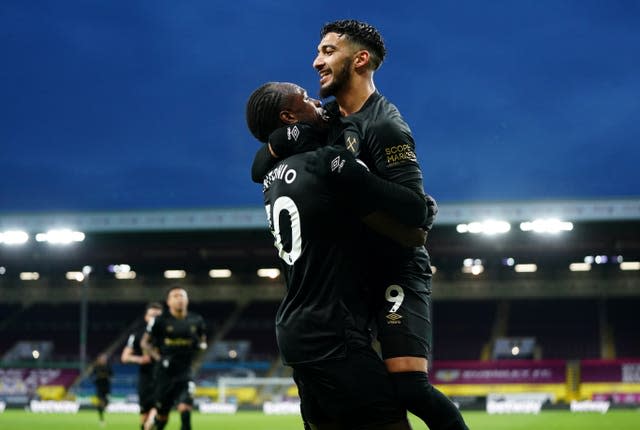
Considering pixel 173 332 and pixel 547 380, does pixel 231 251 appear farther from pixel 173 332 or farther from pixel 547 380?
pixel 173 332

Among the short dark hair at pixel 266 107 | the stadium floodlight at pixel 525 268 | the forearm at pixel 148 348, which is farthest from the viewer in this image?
the stadium floodlight at pixel 525 268

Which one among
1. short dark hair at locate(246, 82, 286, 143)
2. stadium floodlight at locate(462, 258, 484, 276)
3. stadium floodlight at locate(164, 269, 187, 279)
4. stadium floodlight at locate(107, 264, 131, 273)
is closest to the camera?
short dark hair at locate(246, 82, 286, 143)

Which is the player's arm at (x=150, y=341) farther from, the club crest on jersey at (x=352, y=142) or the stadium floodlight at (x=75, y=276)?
the stadium floodlight at (x=75, y=276)

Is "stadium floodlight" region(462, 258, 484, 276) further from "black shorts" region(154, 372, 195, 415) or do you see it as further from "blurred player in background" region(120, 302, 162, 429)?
"black shorts" region(154, 372, 195, 415)

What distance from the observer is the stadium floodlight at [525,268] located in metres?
40.5

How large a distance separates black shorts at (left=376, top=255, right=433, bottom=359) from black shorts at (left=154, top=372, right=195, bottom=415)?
884 cm

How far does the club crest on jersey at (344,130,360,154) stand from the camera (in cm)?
352

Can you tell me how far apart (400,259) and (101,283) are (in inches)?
1682

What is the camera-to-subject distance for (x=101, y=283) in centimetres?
4453

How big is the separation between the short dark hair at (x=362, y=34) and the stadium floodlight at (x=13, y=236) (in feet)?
104

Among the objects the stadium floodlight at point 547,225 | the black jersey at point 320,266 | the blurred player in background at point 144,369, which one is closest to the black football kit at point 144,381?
the blurred player in background at point 144,369

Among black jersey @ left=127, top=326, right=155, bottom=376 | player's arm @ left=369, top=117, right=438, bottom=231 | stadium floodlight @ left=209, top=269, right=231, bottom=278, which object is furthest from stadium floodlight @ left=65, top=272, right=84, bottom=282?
player's arm @ left=369, top=117, right=438, bottom=231

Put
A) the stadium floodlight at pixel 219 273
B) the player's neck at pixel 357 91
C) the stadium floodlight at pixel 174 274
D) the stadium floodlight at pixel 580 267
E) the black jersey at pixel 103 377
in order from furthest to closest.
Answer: the stadium floodlight at pixel 174 274 < the stadium floodlight at pixel 219 273 < the stadium floodlight at pixel 580 267 < the black jersey at pixel 103 377 < the player's neck at pixel 357 91

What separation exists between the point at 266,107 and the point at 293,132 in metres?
0.23
